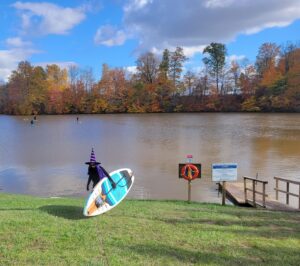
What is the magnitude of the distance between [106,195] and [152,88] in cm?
9129

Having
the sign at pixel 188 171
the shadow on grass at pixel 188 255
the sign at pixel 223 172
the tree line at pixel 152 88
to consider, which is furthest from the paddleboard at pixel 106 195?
the tree line at pixel 152 88

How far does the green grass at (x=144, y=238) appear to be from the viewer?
5094 millimetres

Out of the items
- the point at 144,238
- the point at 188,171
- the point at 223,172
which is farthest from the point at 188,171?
the point at 144,238

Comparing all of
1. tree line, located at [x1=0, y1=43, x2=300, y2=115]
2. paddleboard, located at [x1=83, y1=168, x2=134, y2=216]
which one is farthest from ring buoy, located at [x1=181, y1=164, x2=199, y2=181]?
tree line, located at [x1=0, y1=43, x2=300, y2=115]

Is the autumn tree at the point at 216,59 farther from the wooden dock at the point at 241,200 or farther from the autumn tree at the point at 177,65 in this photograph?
the wooden dock at the point at 241,200

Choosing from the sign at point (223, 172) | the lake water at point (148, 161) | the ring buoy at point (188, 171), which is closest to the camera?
the sign at point (223, 172)

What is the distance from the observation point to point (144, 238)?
5953 mm

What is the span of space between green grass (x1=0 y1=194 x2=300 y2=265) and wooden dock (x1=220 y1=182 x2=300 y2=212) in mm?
2917

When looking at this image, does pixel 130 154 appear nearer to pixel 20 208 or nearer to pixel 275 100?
pixel 20 208

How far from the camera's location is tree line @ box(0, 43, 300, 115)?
93312mm

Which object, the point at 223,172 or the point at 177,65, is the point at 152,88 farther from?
the point at 223,172

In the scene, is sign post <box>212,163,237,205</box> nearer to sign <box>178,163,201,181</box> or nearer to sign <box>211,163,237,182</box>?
sign <box>211,163,237,182</box>

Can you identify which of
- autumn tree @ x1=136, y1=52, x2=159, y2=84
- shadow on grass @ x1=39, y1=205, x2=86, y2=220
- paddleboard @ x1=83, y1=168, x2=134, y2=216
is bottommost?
shadow on grass @ x1=39, y1=205, x2=86, y2=220

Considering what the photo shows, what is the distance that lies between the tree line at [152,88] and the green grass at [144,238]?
8408 centimetres
